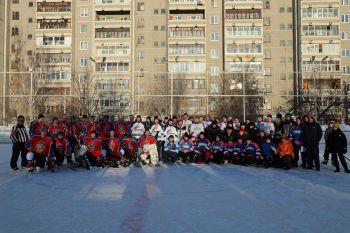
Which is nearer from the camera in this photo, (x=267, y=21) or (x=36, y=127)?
(x=36, y=127)

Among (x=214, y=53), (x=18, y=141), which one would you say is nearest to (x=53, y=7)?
(x=214, y=53)

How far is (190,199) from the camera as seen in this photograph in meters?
6.38

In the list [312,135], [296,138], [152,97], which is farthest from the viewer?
[152,97]

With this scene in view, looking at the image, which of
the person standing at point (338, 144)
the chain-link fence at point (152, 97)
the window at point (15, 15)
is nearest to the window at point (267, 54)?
the chain-link fence at point (152, 97)

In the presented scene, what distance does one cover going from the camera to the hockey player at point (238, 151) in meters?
11.1

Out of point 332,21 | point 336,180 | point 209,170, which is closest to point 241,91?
point 209,170

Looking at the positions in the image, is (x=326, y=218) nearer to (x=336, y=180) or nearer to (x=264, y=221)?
(x=264, y=221)

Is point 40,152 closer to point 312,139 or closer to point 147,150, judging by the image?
point 147,150

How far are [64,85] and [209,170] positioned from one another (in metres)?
11.8

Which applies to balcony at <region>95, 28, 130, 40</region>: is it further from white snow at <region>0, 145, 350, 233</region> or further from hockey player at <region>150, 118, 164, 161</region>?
white snow at <region>0, 145, 350, 233</region>

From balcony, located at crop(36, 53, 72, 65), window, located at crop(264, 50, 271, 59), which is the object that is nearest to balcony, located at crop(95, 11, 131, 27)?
balcony, located at crop(36, 53, 72, 65)

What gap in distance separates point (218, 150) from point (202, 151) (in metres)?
0.55

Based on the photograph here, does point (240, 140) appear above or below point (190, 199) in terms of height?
above

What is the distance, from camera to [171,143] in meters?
11.6
